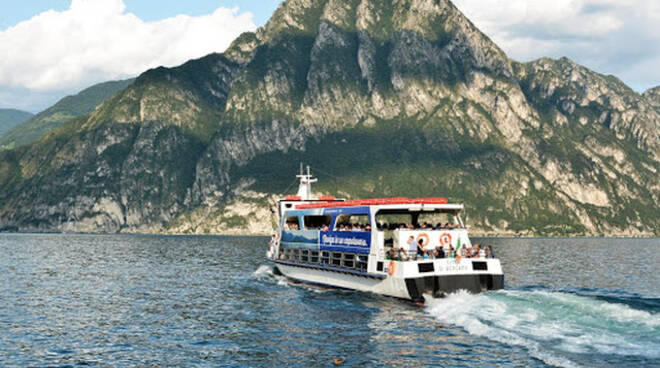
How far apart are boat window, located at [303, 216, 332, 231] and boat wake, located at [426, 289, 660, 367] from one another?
839 inches

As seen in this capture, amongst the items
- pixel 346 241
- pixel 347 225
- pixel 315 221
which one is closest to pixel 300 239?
pixel 315 221

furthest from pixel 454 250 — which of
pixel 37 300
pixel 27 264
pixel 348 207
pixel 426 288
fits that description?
pixel 27 264

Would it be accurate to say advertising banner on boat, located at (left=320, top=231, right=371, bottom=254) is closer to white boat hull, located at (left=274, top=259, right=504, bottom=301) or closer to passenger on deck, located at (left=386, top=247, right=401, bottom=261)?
passenger on deck, located at (left=386, top=247, right=401, bottom=261)

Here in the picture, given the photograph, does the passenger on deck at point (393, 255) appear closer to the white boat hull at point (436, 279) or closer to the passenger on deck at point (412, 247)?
the white boat hull at point (436, 279)

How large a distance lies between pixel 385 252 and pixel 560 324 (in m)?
16.8

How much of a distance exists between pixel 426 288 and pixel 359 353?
15224 mm

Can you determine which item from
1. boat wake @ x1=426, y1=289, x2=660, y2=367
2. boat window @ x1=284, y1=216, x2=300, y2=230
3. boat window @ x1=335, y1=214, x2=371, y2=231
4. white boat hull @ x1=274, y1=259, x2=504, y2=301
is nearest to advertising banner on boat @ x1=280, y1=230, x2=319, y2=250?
boat window @ x1=284, y1=216, x2=300, y2=230

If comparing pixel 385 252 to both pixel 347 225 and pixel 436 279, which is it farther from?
pixel 347 225

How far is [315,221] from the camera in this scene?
67.6 m

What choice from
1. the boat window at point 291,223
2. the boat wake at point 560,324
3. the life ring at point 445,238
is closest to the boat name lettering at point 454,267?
the boat wake at point 560,324

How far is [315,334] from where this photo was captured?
126 ft

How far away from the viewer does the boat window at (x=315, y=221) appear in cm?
6655

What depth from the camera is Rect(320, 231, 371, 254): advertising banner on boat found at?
54.0 m

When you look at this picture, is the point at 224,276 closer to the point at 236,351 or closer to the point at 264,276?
the point at 264,276
